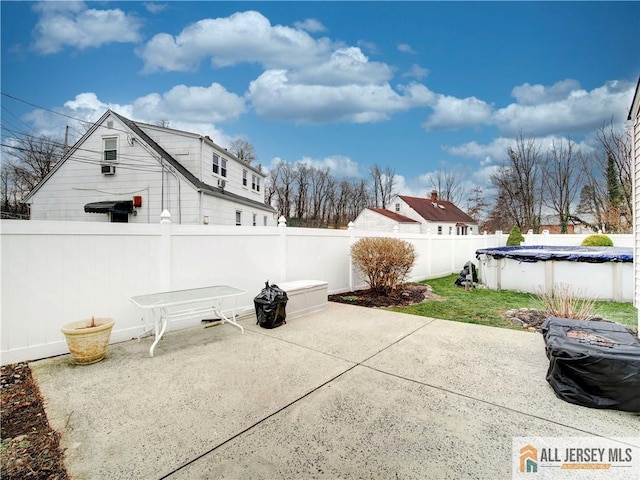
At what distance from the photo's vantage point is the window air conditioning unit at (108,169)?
1306cm

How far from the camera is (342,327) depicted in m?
5.10

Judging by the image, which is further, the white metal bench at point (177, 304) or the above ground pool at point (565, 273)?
the above ground pool at point (565, 273)

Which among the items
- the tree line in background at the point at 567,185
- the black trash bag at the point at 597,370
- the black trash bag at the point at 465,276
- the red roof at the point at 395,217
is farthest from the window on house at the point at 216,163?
the tree line in background at the point at 567,185

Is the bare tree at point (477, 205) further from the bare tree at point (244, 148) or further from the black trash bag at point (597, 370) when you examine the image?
the black trash bag at point (597, 370)

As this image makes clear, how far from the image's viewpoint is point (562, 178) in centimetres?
2373

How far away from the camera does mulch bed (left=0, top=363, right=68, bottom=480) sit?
1.88 meters

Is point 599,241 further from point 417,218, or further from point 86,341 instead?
point 86,341

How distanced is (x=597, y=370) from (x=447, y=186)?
38072 mm

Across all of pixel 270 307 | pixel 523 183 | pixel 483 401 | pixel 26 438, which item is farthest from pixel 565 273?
pixel 523 183

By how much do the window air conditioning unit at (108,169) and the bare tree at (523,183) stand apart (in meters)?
29.4

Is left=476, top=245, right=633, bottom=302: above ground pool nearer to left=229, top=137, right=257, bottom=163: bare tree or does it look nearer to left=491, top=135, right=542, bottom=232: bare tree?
left=491, top=135, right=542, bottom=232: bare tree

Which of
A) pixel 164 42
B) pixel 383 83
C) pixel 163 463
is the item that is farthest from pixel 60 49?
pixel 163 463

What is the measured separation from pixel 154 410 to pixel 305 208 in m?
33.4

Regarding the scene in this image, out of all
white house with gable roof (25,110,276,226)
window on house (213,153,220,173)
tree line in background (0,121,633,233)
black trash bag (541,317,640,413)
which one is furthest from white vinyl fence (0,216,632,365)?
tree line in background (0,121,633,233)
